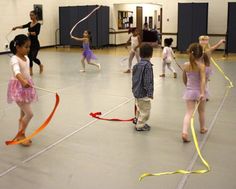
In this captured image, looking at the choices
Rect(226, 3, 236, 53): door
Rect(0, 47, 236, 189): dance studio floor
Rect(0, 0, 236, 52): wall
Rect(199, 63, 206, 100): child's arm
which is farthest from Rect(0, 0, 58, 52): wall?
Rect(199, 63, 206, 100): child's arm

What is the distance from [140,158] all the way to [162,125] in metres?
1.29

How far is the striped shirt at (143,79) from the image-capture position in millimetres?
4559

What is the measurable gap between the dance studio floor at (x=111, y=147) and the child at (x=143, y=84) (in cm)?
20

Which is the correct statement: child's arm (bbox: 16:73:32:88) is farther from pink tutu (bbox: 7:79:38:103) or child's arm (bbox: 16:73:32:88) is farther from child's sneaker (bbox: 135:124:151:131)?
child's sneaker (bbox: 135:124:151:131)

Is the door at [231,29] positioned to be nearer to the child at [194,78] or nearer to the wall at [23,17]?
the wall at [23,17]

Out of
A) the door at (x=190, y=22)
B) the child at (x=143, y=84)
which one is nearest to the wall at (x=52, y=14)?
the door at (x=190, y=22)

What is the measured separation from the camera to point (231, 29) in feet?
46.4

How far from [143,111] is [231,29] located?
1073cm

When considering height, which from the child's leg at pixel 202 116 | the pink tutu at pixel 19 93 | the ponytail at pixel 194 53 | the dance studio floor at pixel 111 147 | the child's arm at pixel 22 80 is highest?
the ponytail at pixel 194 53

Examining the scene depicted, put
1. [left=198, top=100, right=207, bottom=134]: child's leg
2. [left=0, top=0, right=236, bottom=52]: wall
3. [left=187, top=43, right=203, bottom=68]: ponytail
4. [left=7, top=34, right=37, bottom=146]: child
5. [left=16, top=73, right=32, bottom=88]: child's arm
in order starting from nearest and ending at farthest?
[left=16, top=73, right=32, bottom=88]: child's arm → [left=7, top=34, right=37, bottom=146]: child → [left=187, top=43, right=203, bottom=68]: ponytail → [left=198, top=100, right=207, bottom=134]: child's leg → [left=0, top=0, right=236, bottom=52]: wall

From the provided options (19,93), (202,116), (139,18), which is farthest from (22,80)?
(139,18)

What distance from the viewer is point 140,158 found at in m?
3.75

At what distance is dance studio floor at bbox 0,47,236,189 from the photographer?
10.6 feet

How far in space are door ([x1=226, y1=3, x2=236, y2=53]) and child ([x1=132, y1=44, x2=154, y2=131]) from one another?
34.5ft
